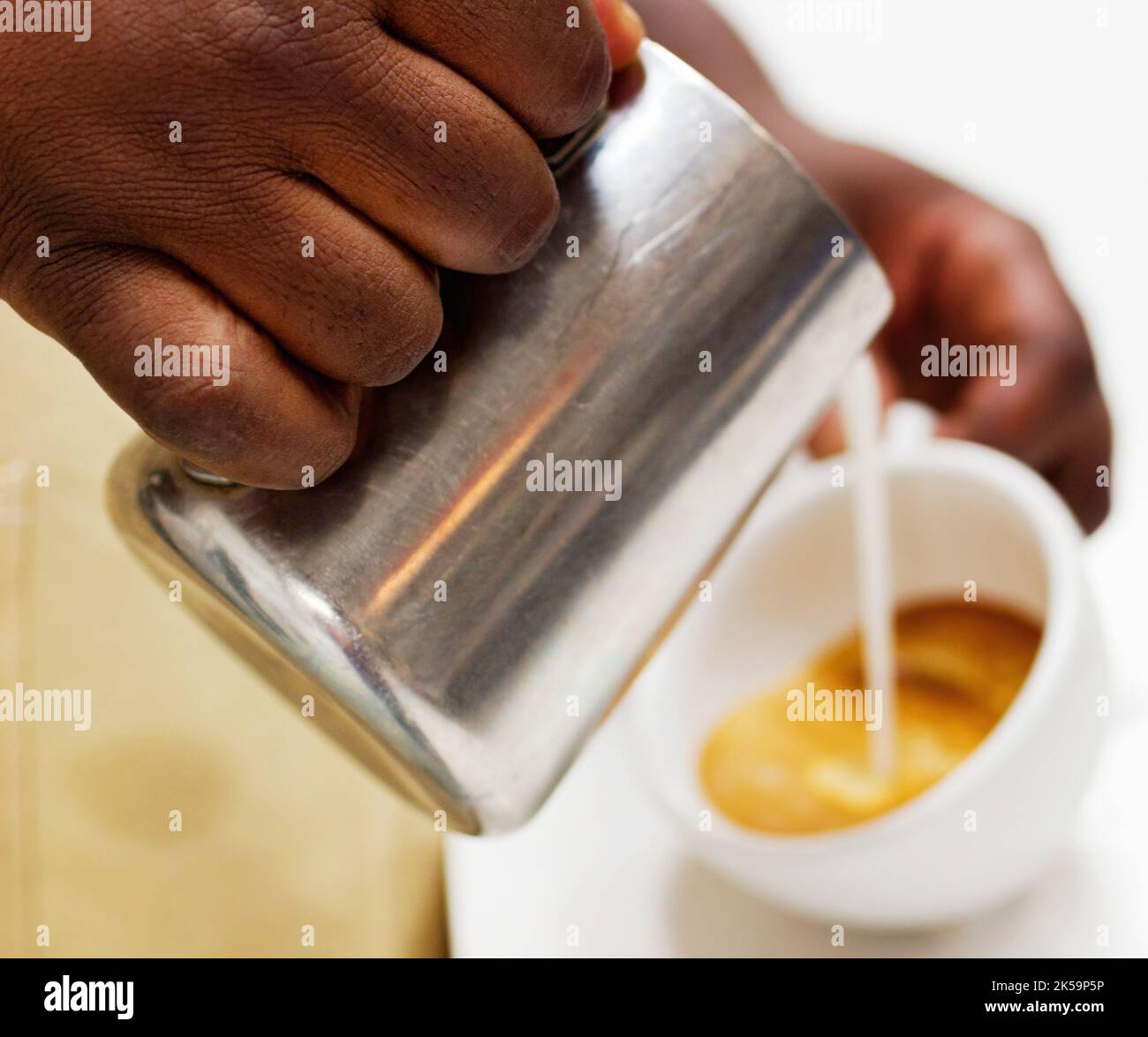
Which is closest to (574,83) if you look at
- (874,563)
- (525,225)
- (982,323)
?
(525,225)

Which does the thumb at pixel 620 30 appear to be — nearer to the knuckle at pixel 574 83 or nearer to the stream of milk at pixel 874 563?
the knuckle at pixel 574 83

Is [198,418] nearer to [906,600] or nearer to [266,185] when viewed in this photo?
[266,185]

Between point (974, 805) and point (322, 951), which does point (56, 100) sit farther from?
point (322, 951)

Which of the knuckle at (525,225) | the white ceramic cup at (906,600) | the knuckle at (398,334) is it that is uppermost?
the knuckle at (525,225)

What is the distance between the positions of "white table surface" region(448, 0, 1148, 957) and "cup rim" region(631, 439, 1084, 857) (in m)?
0.06

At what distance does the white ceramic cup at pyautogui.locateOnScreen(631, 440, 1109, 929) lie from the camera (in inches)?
15.7

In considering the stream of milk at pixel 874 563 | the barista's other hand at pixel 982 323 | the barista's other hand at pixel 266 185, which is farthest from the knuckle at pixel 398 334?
the barista's other hand at pixel 982 323

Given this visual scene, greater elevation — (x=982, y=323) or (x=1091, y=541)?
(x=982, y=323)

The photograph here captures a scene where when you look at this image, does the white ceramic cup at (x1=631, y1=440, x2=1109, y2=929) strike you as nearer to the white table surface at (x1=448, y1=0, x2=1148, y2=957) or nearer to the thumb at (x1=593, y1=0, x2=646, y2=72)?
the white table surface at (x1=448, y1=0, x2=1148, y2=957)

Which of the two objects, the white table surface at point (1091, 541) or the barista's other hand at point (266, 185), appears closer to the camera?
the barista's other hand at point (266, 185)

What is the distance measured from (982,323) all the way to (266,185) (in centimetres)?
45

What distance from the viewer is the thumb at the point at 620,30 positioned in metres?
0.29

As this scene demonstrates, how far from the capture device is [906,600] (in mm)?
533
